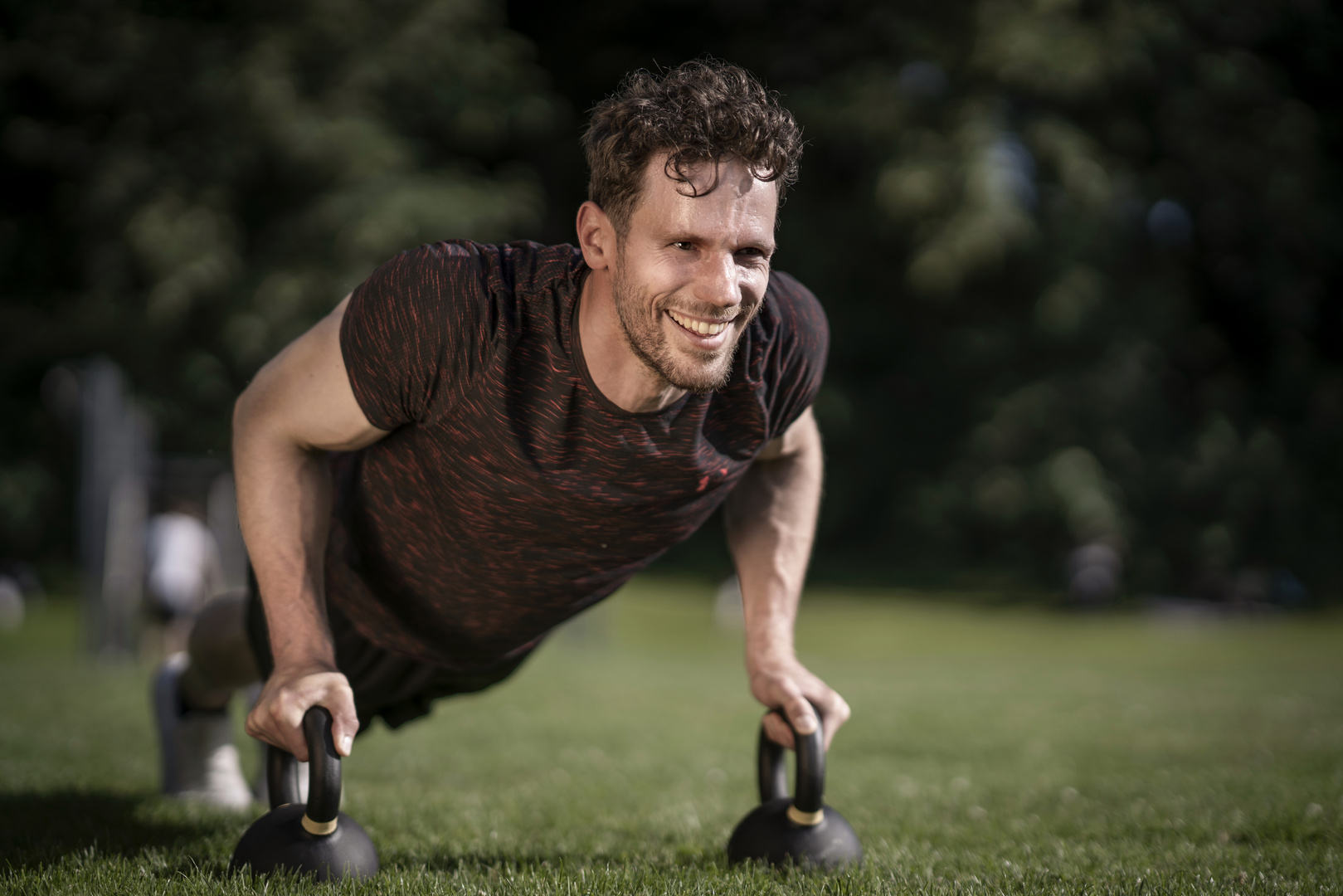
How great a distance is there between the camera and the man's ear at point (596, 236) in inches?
101

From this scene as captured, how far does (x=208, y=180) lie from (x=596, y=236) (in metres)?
17.7

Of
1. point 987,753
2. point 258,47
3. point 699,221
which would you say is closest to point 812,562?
point 258,47

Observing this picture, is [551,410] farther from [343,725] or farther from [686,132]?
[343,725]

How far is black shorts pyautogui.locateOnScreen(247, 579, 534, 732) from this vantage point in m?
3.26

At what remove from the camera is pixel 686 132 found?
7.95 ft

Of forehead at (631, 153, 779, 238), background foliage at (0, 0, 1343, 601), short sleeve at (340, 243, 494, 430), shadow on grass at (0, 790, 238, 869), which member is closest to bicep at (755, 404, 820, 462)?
forehead at (631, 153, 779, 238)

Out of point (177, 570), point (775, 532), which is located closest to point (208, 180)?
point (177, 570)

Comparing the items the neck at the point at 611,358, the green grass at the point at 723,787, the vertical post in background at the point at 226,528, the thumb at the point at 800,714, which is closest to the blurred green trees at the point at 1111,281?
the green grass at the point at 723,787

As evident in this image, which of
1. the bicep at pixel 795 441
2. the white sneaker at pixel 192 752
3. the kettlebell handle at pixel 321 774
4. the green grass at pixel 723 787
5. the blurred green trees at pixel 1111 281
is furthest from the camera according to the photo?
the blurred green trees at pixel 1111 281

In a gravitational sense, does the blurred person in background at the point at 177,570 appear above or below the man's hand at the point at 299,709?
below

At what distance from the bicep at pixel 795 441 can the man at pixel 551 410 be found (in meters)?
0.13

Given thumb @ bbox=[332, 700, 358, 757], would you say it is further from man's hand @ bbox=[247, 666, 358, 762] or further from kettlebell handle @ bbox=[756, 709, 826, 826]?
kettlebell handle @ bbox=[756, 709, 826, 826]

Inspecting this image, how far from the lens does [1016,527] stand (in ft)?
68.7

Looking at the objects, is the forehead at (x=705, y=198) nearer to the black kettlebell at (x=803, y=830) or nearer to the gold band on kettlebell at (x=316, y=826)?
the black kettlebell at (x=803, y=830)
